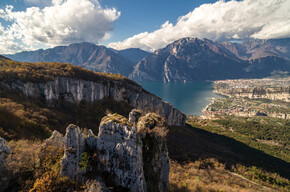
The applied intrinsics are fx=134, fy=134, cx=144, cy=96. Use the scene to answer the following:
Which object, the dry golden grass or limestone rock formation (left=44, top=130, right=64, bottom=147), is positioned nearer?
limestone rock formation (left=44, top=130, right=64, bottom=147)

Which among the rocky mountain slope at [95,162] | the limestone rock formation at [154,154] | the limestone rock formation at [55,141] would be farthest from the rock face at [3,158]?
the limestone rock formation at [154,154]

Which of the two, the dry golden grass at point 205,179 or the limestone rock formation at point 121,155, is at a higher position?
the limestone rock formation at point 121,155

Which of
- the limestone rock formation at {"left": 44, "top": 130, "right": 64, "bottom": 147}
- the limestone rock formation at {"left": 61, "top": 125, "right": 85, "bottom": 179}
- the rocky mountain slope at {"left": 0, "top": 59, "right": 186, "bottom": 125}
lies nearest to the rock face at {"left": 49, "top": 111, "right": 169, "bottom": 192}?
the limestone rock formation at {"left": 61, "top": 125, "right": 85, "bottom": 179}

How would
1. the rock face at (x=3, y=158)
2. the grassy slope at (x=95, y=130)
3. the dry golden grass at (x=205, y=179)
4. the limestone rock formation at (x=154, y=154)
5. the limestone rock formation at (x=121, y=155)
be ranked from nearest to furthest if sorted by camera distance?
the rock face at (x=3, y=158) → the limestone rock formation at (x=121, y=155) → the limestone rock formation at (x=154, y=154) → the grassy slope at (x=95, y=130) → the dry golden grass at (x=205, y=179)

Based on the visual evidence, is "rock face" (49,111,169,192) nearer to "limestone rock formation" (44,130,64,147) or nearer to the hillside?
"limestone rock formation" (44,130,64,147)

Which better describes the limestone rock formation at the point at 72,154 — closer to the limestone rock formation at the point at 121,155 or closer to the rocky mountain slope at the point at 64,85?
the limestone rock formation at the point at 121,155

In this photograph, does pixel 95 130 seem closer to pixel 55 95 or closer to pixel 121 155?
pixel 55 95

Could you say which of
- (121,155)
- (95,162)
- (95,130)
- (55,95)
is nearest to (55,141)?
(95,162)
